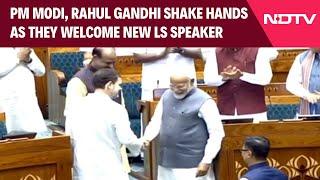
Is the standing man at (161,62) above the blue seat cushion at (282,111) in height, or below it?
above

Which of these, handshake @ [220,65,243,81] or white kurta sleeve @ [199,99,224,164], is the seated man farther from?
handshake @ [220,65,243,81]

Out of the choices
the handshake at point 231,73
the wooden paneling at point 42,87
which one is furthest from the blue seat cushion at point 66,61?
the handshake at point 231,73

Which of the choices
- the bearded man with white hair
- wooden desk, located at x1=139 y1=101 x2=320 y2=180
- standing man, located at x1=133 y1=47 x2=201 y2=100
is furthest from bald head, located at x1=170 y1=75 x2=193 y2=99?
standing man, located at x1=133 y1=47 x2=201 y2=100

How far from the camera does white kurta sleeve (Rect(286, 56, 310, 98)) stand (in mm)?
5508

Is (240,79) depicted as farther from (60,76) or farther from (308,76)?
(60,76)

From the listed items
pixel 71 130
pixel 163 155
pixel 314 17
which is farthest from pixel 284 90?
pixel 314 17

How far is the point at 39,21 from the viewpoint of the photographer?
9.84 feet

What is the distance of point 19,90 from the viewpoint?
6.26 m

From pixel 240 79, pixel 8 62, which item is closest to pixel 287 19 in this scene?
pixel 240 79

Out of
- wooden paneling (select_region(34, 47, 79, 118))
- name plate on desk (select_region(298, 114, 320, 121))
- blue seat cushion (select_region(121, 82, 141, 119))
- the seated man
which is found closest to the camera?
the seated man

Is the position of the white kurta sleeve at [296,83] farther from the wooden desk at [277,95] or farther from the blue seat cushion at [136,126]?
the blue seat cushion at [136,126]

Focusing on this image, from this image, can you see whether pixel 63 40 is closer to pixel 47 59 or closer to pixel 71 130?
pixel 71 130

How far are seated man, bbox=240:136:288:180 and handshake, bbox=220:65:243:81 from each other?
106cm

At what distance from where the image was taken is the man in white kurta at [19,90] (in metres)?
6.14
